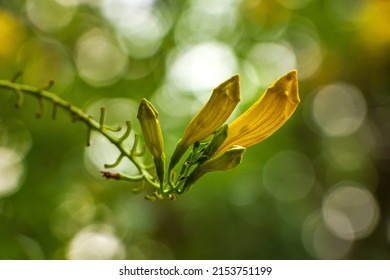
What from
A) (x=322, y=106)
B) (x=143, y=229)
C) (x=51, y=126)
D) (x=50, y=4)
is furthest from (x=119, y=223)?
(x=322, y=106)

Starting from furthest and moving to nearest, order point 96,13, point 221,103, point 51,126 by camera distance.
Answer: point 96,13 → point 51,126 → point 221,103

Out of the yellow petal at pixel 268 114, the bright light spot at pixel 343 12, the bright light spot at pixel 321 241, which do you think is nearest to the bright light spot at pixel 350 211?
the bright light spot at pixel 321 241

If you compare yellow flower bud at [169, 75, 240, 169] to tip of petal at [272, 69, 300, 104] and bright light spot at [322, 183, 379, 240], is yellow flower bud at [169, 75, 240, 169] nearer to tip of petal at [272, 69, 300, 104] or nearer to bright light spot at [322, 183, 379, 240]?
tip of petal at [272, 69, 300, 104]

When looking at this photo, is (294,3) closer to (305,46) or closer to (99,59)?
(305,46)

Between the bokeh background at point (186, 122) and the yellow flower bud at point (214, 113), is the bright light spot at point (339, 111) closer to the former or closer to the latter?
the bokeh background at point (186, 122)

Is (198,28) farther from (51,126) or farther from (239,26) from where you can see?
(51,126)
